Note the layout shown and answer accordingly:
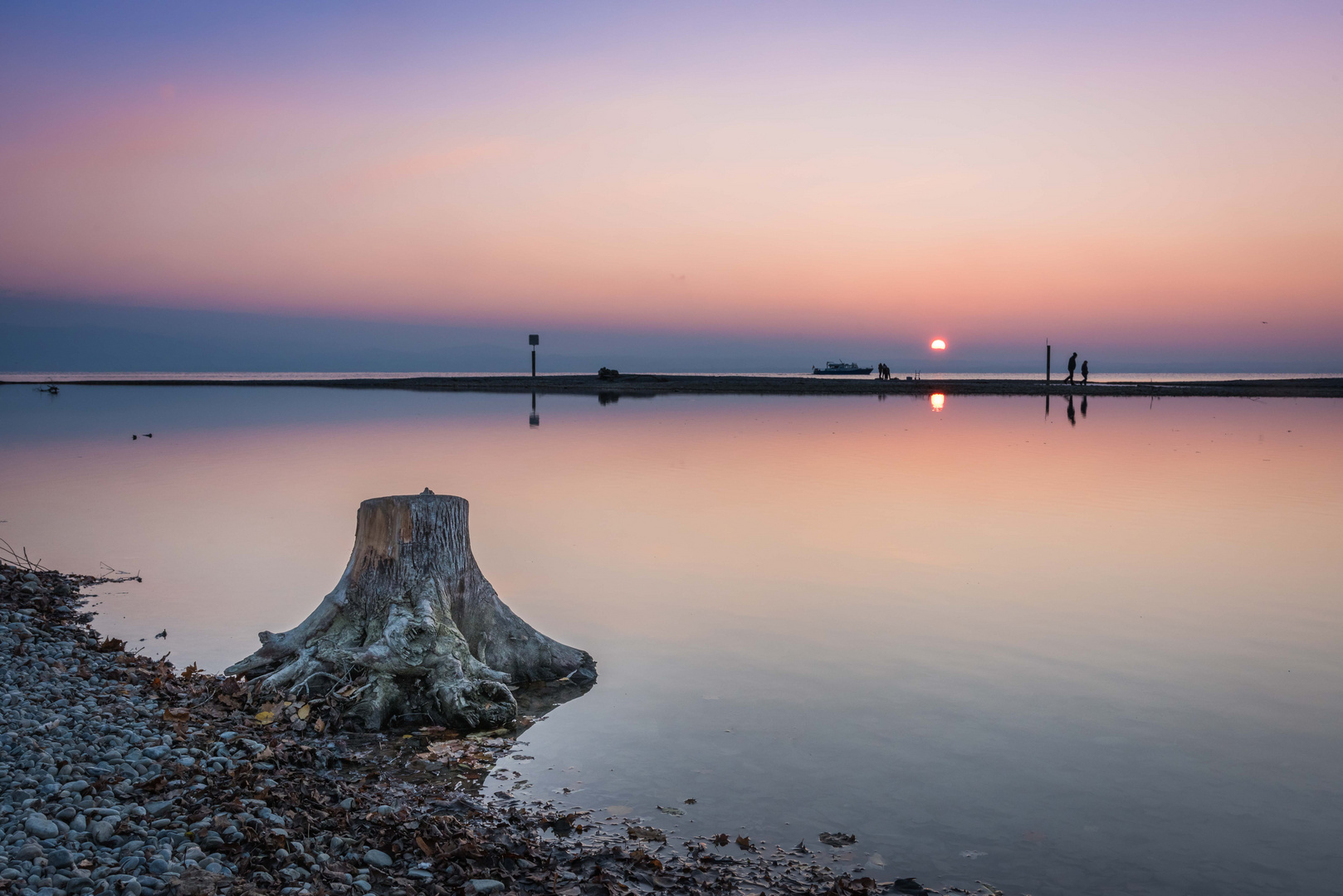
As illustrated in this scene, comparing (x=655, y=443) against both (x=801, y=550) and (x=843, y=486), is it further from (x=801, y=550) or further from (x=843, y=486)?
(x=801, y=550)

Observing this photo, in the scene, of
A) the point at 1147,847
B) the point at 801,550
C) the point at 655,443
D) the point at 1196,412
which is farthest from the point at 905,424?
the point at 1147,847

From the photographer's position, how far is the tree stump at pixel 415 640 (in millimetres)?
6758

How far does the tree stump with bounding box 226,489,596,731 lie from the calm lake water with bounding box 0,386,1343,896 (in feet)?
1.80

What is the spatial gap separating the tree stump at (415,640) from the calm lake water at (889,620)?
1.80 feet

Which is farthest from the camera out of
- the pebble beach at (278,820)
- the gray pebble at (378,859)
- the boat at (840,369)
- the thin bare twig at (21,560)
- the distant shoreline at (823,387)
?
the boat at (840,369)

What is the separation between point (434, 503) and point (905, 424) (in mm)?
29747

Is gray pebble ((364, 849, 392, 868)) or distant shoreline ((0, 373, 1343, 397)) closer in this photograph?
gray pebble ((364, 849, 392, 868))

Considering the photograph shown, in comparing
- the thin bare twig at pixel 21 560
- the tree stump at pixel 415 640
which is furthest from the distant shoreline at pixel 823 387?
the tree stump at pixel 415 640

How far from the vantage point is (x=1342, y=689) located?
7.10 m

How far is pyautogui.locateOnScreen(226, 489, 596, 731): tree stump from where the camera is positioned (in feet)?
22.2

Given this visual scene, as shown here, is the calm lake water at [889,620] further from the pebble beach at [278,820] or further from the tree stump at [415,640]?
the tree stump at [415,640]

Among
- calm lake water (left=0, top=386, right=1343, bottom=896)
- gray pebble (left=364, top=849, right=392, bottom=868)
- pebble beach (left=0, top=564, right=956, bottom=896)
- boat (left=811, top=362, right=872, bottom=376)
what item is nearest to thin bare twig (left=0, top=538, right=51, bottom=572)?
calm lake water (left=0, top=386, right=1343, bottom=896)

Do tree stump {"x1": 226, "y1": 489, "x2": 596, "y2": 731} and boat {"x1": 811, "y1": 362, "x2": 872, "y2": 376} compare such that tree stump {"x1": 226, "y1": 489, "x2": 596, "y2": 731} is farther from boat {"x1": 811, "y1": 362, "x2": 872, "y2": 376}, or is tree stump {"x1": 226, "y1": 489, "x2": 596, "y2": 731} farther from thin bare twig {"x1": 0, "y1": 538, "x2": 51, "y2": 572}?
boat {"x1": 811, "y1": 362, "x2": 872, "y2": 376}

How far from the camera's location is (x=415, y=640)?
23.0 feet
